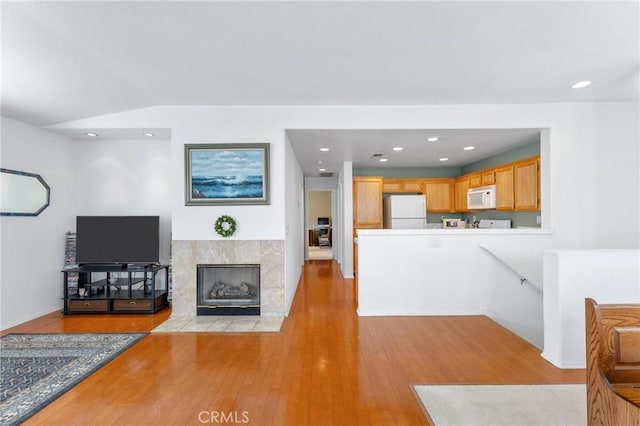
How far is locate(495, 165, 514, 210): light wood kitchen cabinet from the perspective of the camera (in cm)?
496

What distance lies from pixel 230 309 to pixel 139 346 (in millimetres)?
1123

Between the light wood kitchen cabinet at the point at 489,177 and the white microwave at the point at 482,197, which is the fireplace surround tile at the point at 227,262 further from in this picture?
the light wood kitchen cabinet at the point at 489,177

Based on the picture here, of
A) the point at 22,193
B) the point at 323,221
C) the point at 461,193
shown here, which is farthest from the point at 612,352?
the point at 323,221

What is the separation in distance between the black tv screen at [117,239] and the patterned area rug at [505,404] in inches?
146

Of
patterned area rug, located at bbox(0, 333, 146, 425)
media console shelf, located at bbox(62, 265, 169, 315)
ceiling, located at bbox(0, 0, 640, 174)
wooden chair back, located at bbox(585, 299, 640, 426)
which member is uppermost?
ceiling, located at bbox(0, 0, 640, 174)

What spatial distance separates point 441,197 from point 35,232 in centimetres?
693

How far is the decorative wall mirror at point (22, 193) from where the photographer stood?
3.67m

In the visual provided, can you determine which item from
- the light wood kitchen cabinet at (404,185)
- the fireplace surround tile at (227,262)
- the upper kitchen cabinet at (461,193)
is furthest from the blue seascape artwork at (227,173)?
the upper kitchen cabinet at (461,193)

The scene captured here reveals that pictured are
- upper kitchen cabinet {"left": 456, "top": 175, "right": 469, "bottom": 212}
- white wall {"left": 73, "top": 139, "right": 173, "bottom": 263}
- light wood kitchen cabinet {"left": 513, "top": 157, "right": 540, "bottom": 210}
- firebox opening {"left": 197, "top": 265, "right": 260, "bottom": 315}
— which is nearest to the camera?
firebox opening {"left": 197, "top": 265, "right": 260, "bottom": 315}

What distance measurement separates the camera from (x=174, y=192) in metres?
3.97

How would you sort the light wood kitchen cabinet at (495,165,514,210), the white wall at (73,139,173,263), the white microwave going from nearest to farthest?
the white wall at (73,139,173,263), the light wood kitchen cabinet at (495,165,514,210), the white microwave

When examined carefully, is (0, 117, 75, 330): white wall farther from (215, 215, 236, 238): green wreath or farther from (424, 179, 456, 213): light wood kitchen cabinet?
(424, 179, 456, 213): light wood kitchen cabinet

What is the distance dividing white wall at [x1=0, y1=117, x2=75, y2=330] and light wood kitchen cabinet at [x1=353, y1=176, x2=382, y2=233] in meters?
4.76

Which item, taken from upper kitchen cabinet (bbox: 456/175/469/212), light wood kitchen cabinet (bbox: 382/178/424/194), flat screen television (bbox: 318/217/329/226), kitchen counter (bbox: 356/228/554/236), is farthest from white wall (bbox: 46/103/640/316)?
flat screen television (bbox: 318/217/329/226)
